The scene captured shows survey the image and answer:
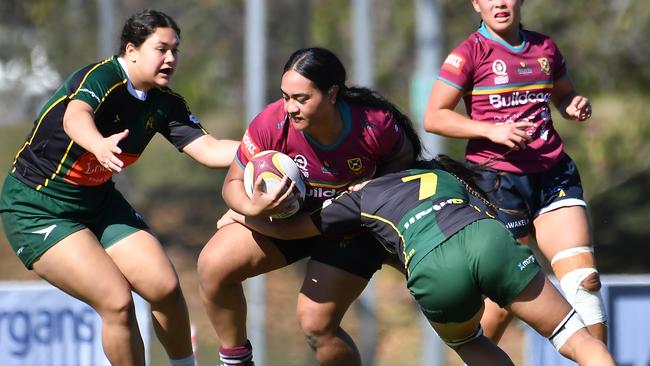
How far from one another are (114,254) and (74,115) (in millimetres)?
767

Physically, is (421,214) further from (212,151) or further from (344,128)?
(212,151)

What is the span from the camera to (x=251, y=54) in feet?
34.3

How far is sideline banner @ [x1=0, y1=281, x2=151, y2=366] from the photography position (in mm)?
6914

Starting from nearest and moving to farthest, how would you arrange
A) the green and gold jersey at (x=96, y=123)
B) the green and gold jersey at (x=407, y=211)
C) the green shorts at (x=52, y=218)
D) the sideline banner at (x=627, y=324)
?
the green and gold jersey at (x=407, y=211)
the green and gold jersey at (x=96, y=123)
the green shorts at (x=52, y=218)
the sideline banner at (x=627, y=324)

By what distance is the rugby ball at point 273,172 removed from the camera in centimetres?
452

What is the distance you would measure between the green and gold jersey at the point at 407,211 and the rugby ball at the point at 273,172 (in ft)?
0.50

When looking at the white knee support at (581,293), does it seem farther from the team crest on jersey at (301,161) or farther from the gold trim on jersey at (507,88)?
the team crest on jersey at (301,161)

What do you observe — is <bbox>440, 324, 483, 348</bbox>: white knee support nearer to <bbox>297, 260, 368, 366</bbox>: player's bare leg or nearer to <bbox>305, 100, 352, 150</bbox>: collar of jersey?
<bbox>297, 260, 368, 366</bbox>: player's bare leg

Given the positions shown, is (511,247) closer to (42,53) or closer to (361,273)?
(361,273)

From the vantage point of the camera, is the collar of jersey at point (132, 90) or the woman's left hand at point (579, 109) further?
the woman's left hand at point (579, 109)

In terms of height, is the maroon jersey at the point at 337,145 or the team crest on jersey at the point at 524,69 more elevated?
the team crest on jersey at the point at 524,69

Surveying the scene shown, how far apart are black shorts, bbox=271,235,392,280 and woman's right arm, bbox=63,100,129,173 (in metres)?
0.98

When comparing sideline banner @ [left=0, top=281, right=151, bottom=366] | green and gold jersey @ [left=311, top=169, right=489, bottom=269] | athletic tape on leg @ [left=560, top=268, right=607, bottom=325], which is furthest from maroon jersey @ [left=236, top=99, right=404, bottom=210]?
sideline banner @ [left=0, top=281, right=151, bottom=366]

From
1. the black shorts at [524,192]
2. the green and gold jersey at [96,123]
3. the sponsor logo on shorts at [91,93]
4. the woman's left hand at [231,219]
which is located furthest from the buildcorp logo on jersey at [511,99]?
the sponsor logo on shorts at [91,93]
